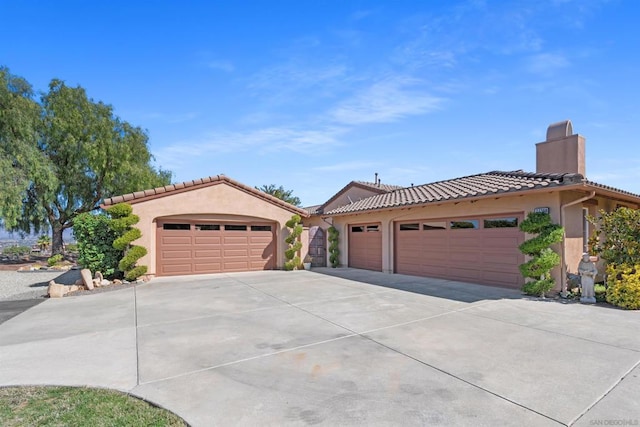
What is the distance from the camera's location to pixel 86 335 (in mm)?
5656

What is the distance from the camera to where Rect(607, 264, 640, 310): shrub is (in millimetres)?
7198

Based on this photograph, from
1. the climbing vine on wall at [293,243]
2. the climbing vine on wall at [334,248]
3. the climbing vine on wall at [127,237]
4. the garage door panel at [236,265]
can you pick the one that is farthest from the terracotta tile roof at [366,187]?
the climbing vine on wall at [127,237]

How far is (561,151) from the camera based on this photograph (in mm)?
12680

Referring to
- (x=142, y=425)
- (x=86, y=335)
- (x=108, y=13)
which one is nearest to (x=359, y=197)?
(x=108, y=13)

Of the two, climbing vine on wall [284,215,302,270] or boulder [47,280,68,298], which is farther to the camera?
climbing vine on wall [284,215,302,270]

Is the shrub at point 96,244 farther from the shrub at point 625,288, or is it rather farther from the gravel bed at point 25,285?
the shrub at point 625,288

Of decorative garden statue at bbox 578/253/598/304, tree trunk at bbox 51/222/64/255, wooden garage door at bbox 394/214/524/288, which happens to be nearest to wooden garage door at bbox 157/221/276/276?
wooden garage door at bbox 394/214/524/288

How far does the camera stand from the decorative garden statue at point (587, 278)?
25.9 feet

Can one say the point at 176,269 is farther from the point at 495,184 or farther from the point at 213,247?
the point at 495,184

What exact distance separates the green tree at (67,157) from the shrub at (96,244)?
8229 mm

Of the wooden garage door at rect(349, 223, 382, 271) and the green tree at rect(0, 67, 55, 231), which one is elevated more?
the green tree at rect(0, 67, 55, 231)

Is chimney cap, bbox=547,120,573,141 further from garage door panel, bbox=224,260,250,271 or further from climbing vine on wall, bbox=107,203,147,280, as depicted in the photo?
climbing vine on wall, bbox=107,203,147,280

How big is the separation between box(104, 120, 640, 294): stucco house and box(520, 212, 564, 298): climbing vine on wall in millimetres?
398

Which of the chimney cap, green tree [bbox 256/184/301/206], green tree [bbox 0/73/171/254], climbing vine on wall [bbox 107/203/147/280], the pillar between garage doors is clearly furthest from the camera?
green tree [bbox 256/184/301/206]
